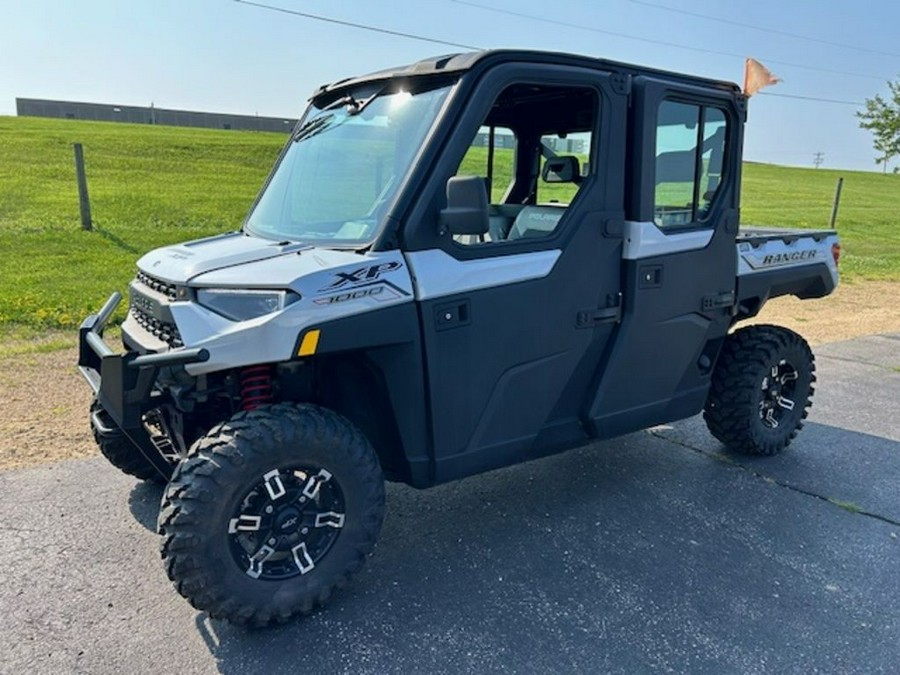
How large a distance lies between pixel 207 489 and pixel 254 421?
32 cm

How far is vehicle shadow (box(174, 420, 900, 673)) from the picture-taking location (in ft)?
9.15

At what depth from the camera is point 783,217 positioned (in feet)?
74.3

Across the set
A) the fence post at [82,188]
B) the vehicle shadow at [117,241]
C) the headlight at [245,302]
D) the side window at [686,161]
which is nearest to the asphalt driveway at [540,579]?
the headlight at [245,302]

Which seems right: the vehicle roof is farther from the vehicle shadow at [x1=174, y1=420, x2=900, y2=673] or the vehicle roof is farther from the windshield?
the vehicle shadow at [x1=174, y1=420, x2=900, y2=673]

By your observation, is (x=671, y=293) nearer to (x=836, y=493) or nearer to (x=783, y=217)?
(x=836, y=493)

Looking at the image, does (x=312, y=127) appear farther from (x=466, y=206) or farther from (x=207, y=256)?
(x=466, y=206)

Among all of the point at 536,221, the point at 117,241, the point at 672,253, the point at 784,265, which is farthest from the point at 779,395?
the point at 117,241

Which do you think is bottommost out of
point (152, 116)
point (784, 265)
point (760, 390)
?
point (760, 390)

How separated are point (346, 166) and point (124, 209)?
13.2 metres

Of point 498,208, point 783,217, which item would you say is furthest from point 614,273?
point 783,217

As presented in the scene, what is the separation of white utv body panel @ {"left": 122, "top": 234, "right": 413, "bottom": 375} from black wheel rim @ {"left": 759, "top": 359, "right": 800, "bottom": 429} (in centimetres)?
306

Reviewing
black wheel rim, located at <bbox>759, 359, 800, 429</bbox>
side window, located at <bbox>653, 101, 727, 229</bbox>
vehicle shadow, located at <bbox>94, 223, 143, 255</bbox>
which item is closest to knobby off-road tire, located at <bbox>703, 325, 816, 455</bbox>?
black wheel rim, located at <bbox>759, 359, 800, 429</bbox>

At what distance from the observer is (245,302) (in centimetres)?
283

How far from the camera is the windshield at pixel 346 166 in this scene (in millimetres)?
3195
